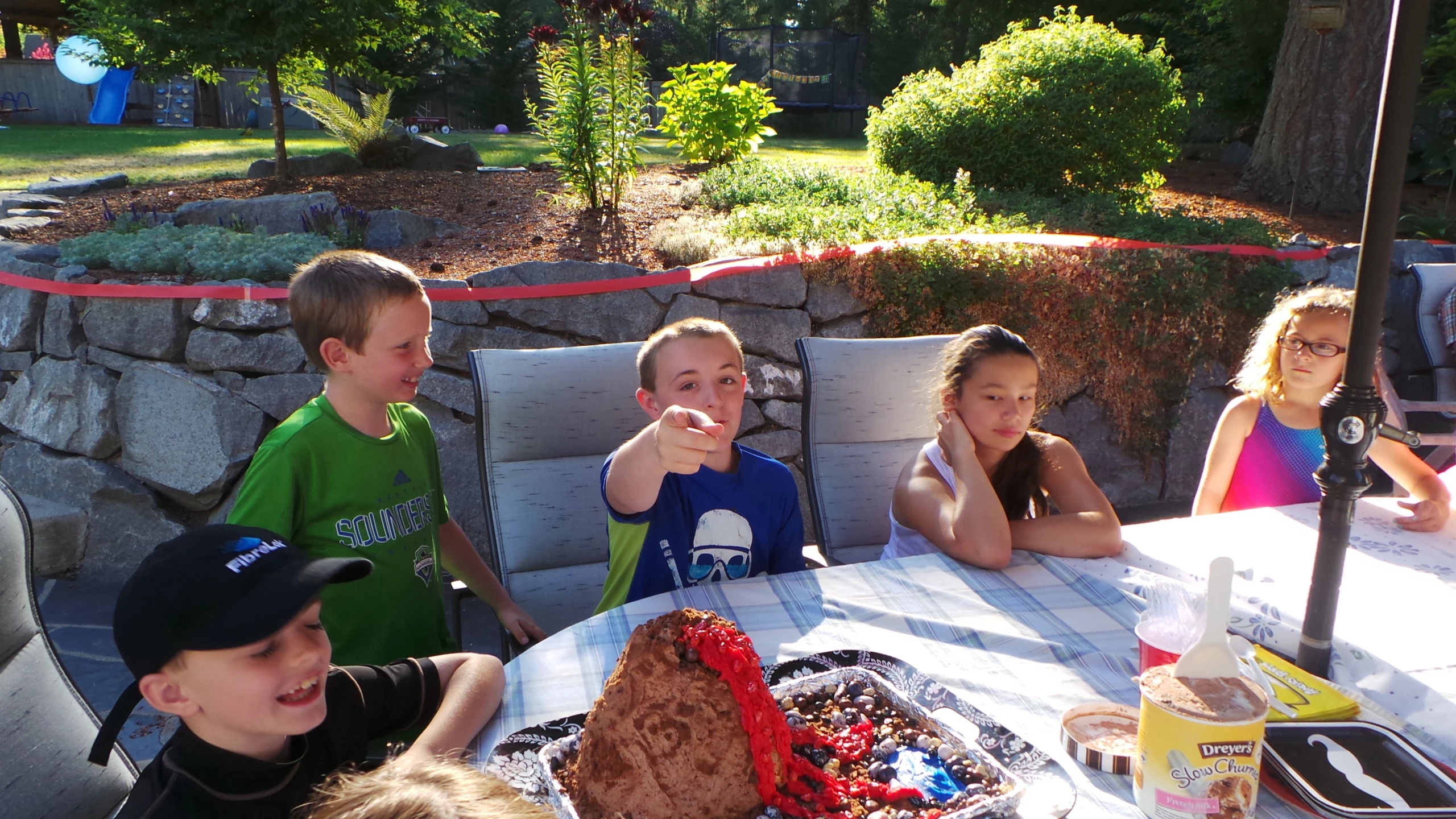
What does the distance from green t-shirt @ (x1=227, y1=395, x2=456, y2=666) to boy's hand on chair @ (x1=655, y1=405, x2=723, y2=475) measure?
0.91m

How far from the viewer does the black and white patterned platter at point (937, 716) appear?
43.9 inches

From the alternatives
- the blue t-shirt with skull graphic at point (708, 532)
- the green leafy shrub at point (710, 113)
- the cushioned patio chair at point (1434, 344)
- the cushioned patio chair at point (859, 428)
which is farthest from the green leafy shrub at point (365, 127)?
the cushioned patio chair at point (1434, 344)

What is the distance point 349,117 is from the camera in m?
7.20

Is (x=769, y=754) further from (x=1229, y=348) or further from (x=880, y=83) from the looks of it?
(x=880, y=83)

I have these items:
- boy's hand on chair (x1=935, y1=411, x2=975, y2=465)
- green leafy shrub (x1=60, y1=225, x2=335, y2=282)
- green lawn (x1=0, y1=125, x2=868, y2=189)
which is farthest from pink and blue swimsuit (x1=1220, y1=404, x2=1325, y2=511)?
green lawn (x1=0, y1=125, x2=868, y2=189)

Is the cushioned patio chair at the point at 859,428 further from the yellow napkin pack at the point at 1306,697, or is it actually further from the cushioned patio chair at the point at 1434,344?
the cushioned patio chair at the point at 1434,344

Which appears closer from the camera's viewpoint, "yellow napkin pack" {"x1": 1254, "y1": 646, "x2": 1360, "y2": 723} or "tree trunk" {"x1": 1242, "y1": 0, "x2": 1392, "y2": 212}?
"yellow napkin pack" {"x1": 1254, "y1": 646, "x2": 1360, "y2": 723}

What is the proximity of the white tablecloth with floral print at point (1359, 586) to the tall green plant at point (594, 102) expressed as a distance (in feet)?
14.0

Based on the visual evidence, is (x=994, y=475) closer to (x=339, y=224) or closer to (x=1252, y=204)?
(x=339, y=224)

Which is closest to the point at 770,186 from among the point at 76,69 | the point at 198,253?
the point at 198,253

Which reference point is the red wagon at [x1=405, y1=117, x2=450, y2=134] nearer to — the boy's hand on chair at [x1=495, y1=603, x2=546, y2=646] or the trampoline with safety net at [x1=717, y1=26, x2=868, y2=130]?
the trampoline with safety net at [x1=717, y1=26, x2=868, y2=130]

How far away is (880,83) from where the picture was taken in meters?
22.3

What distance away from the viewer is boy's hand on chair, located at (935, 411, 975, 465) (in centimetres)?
215

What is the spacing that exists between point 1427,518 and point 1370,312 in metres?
1.19
